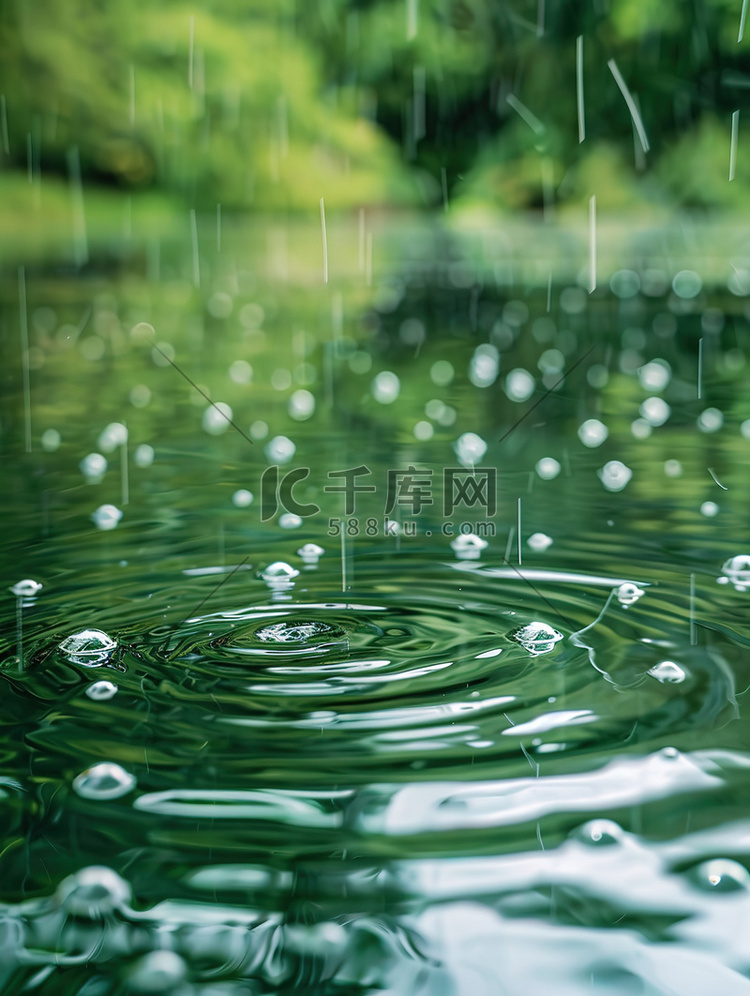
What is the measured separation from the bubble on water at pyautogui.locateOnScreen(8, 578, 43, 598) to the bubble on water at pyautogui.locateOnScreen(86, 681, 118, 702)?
350 mm

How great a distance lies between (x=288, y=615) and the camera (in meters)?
1.32

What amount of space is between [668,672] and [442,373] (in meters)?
2.62

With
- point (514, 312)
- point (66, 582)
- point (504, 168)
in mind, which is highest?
point (504, 168)

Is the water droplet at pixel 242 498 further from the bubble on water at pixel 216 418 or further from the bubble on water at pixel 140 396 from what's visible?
the bubble on water at pixel 140 396

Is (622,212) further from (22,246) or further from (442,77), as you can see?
(22,246)

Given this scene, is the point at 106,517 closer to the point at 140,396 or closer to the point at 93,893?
the point at 93,893

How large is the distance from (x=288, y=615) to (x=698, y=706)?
1.57 feet

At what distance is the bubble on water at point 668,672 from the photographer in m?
1.13

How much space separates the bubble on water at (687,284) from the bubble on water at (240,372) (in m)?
3.45

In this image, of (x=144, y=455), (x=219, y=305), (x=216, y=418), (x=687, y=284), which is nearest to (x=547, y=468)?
(x=144, y=455)

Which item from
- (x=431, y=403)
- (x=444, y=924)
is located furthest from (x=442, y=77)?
(x=444, y=924)

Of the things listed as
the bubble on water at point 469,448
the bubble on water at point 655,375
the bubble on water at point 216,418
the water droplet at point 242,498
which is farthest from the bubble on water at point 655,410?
the water droplet at point 242,498

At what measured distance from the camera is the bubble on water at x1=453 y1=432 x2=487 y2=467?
2.31m

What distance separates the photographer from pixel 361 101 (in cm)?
1204
